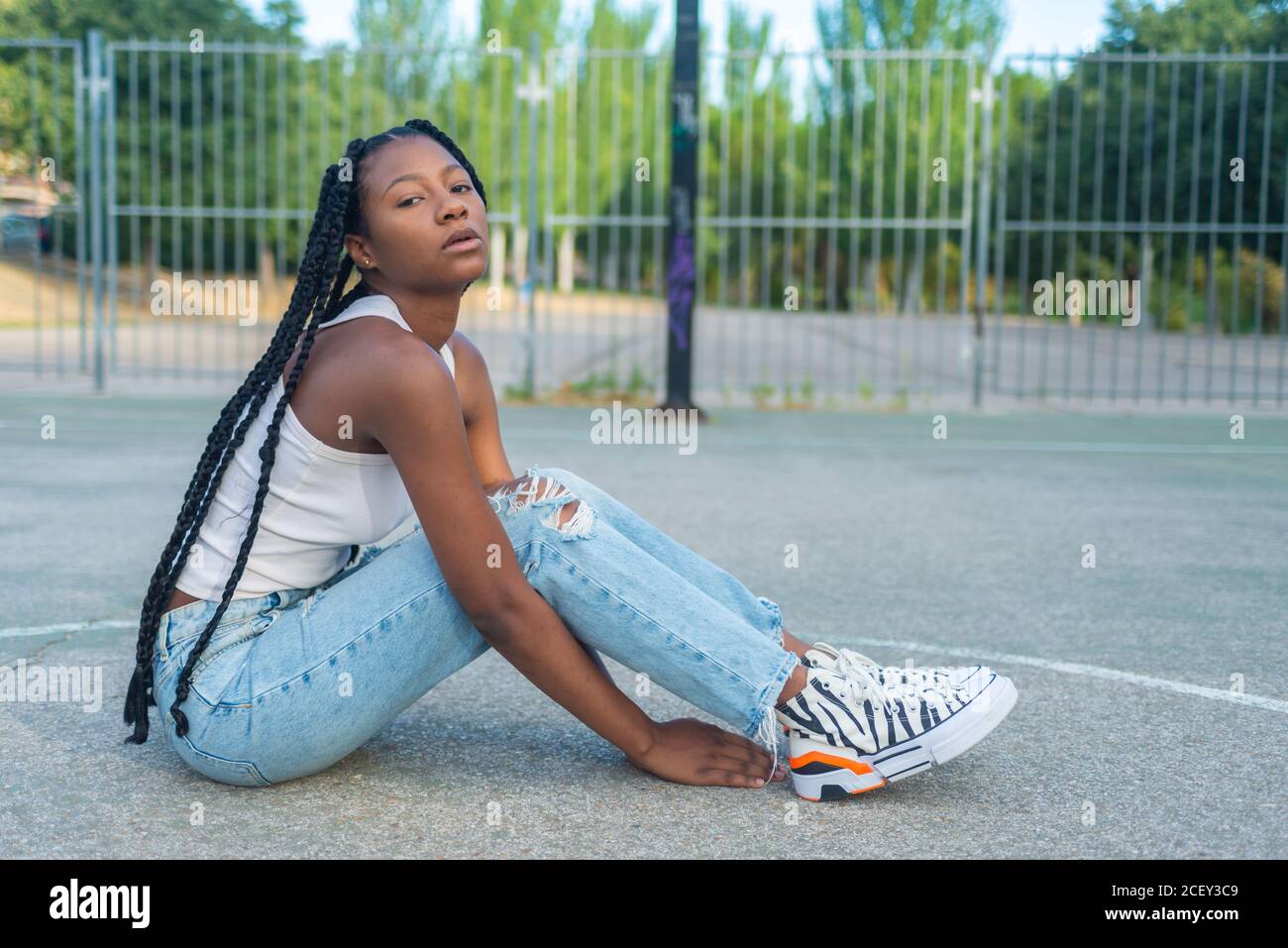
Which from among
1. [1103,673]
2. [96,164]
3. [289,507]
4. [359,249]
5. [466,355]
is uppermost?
[96,164]

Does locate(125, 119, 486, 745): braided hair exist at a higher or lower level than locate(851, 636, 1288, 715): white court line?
higher

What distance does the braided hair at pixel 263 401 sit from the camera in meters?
2.87

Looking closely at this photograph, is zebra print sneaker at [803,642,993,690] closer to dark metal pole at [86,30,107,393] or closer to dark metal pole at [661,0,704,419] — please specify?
dark metal pole at [661,0,704,419]

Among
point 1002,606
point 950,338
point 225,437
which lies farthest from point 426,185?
point 950,338

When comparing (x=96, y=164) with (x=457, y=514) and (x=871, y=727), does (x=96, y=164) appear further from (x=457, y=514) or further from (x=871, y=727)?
(x=871, y=727)

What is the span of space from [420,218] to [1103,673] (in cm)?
237

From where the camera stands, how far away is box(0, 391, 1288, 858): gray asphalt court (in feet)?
9.30

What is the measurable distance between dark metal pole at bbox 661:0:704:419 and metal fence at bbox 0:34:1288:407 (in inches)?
13.7

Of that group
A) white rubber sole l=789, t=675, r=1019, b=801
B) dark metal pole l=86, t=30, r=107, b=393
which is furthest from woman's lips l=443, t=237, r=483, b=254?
dark metal pole l=86, t=30, r=107, b=393

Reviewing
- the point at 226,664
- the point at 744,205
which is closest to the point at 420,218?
the point at 226,664

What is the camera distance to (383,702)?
2857mm

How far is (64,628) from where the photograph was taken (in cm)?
448
